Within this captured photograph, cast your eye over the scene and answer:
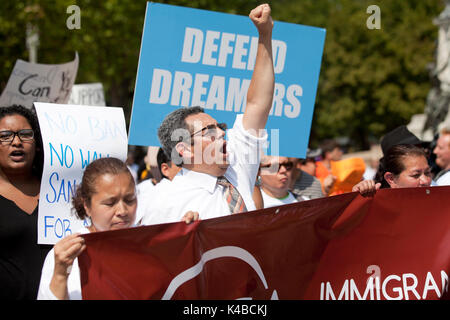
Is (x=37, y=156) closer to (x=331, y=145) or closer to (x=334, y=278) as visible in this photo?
(x=334, y=278)

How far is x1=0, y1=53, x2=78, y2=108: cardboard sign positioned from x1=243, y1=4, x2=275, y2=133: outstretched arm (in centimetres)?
295

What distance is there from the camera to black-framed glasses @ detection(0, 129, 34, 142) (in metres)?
3.40

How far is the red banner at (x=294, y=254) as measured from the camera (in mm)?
2578

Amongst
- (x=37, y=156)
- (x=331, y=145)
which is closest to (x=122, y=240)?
(x=37, y=156)

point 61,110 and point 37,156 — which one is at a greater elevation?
point 61,110

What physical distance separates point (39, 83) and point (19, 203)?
8.70 feet

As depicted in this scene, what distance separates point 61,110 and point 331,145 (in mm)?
6684

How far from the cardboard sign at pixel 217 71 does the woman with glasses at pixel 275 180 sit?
0.50 meters

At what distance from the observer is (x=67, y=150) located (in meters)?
3.36

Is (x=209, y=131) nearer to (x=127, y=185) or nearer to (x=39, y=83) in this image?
(x=127, y=185)

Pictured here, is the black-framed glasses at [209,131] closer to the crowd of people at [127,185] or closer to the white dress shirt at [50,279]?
→ the crowd of people at [127,185]

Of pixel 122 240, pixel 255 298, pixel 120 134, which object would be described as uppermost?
→ pixel 120 134

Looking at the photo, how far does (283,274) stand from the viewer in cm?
286

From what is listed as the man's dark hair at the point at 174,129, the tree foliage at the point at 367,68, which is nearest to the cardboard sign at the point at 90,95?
the man's dark hair at the point at 174,129
